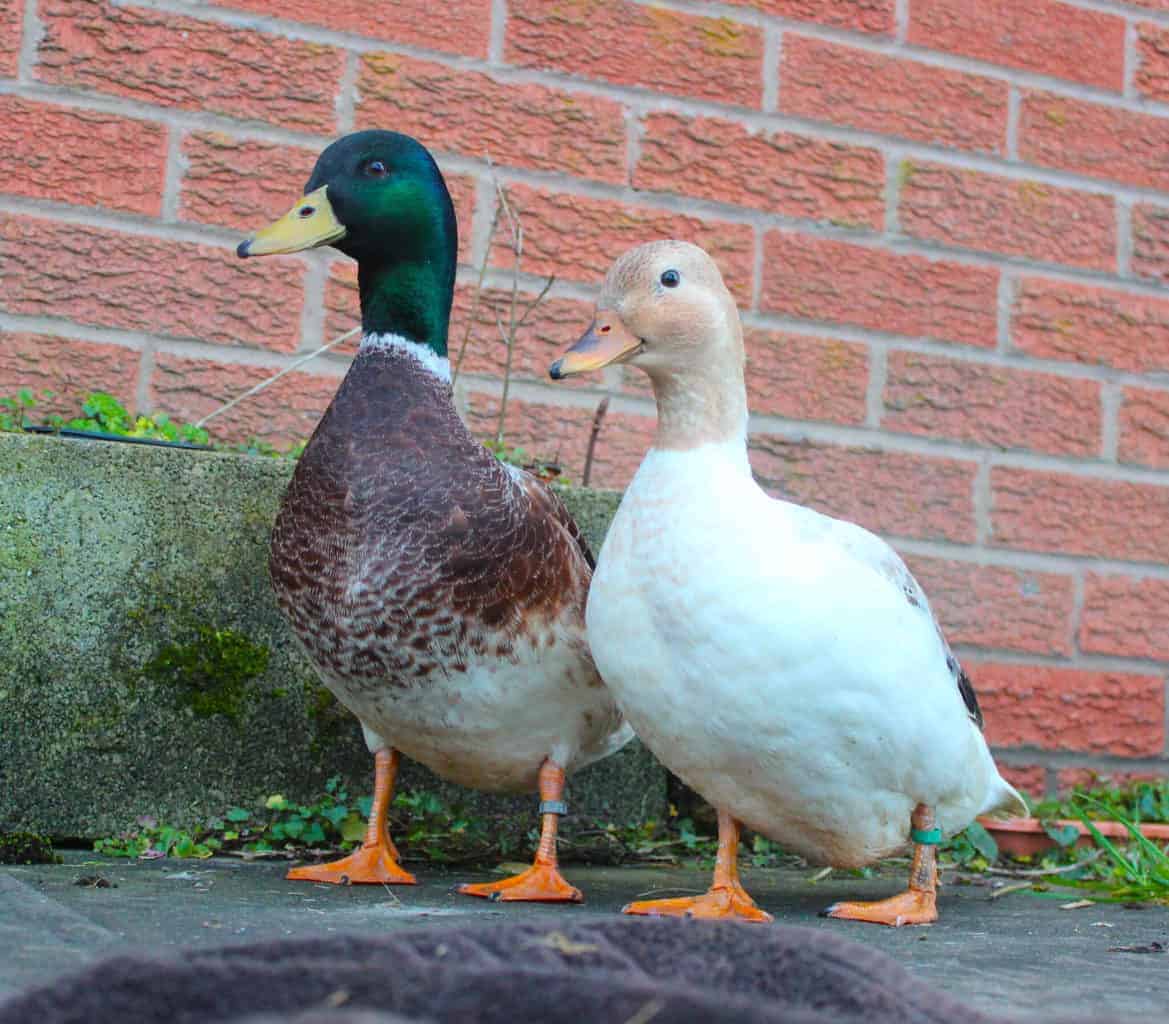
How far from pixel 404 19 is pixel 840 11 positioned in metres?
1.29

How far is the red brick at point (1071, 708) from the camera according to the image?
4625 mm

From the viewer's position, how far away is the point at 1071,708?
4707 millimetres

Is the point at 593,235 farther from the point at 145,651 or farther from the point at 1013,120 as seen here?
the point at 145,651

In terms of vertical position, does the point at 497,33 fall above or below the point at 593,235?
above

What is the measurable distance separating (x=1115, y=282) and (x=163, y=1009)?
4.23 m

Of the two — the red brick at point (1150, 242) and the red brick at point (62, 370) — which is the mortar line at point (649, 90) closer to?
the red brick at point (1150, 242)

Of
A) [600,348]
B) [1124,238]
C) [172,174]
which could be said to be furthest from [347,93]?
[1124,238]

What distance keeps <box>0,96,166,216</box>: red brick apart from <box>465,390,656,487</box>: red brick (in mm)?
1010

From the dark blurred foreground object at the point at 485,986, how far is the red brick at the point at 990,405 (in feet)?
10.7

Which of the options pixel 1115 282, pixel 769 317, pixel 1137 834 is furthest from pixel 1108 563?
pixel 1137 834

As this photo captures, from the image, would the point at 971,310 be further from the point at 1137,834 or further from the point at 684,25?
the point at 1137,834

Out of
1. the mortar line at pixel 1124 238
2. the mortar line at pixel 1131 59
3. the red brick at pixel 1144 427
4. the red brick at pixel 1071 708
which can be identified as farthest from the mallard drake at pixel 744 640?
the mortar line at pixel 1131 59

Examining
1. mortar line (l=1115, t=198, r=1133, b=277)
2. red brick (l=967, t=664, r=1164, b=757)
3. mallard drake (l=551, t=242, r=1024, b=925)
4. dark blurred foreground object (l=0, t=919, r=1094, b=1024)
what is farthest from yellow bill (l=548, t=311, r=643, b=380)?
mortar line (l=1115, t=198, r=1133, b=277)

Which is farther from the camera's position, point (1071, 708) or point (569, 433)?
point (1071, 708)
